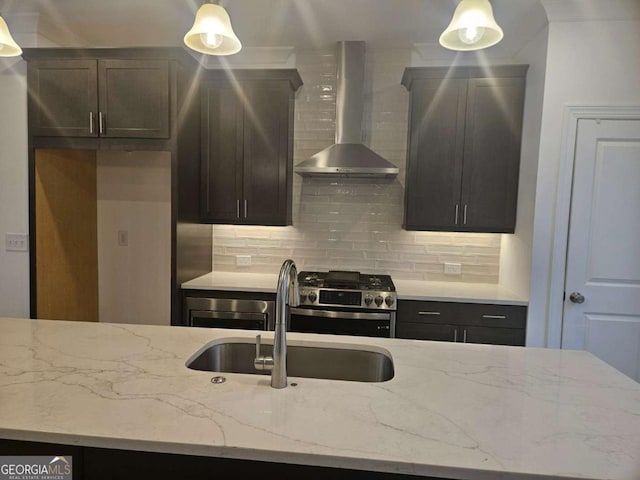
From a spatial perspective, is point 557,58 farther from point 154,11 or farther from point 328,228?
point 154,11

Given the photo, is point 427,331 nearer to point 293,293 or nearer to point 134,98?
point 293,293

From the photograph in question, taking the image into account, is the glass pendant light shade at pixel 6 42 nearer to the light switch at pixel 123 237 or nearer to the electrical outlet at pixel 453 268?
the light switch at pixel 123 237

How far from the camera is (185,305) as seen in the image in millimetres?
2900

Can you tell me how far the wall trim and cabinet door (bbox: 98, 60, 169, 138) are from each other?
8.97 ft

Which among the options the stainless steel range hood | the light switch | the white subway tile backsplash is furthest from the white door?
the light switch

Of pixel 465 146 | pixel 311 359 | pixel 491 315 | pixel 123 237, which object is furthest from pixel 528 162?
pixel 123 237

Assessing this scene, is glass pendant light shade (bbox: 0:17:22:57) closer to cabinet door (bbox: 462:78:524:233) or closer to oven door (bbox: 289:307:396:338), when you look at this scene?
oven door (bbox: 289:307:396:338)

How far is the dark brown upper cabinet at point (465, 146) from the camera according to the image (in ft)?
9.53

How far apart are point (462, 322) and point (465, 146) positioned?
4.32 feet

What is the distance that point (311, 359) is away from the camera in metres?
1.60

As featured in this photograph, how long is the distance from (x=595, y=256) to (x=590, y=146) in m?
0.73

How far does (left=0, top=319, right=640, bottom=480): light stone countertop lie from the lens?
869mm

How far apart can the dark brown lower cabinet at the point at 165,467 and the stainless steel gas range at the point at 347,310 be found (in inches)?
71.9

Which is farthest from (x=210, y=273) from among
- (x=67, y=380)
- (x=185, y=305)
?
(x=67, y=380)
